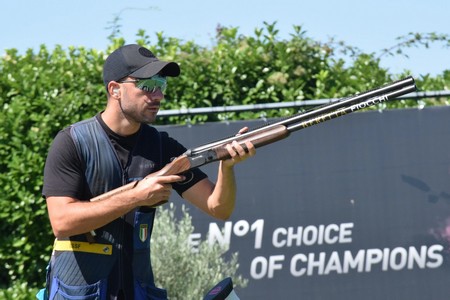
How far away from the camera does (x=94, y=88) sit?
8547 mm

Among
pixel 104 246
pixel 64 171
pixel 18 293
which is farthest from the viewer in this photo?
pixel 18 293

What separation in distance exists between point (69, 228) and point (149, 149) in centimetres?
62

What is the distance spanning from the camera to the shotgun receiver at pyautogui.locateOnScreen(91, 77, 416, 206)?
15.8 feet

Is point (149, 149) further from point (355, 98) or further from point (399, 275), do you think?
point (399, 275)

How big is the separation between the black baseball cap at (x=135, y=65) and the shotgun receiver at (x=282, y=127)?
16.9 inches

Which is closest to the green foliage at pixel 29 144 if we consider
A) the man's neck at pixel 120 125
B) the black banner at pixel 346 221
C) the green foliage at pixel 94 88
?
the green foliage at pixel 94 88

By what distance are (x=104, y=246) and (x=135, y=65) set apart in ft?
2.95

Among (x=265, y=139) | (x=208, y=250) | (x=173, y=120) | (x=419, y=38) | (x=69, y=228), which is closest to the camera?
(x=69, y=228)

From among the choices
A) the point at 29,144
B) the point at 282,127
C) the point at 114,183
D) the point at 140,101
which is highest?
the point at 29,144

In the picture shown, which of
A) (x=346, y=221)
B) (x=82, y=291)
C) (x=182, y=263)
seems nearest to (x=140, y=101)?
(x=82, y=291)

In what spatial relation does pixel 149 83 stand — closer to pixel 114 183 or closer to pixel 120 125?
pixel 120 125

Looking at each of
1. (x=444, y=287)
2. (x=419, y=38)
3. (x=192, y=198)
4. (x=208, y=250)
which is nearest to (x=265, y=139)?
(x=192, y=198)

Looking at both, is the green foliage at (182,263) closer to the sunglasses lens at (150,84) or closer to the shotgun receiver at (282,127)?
the shotgun receiver at (282,127)

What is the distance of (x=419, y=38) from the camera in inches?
405
